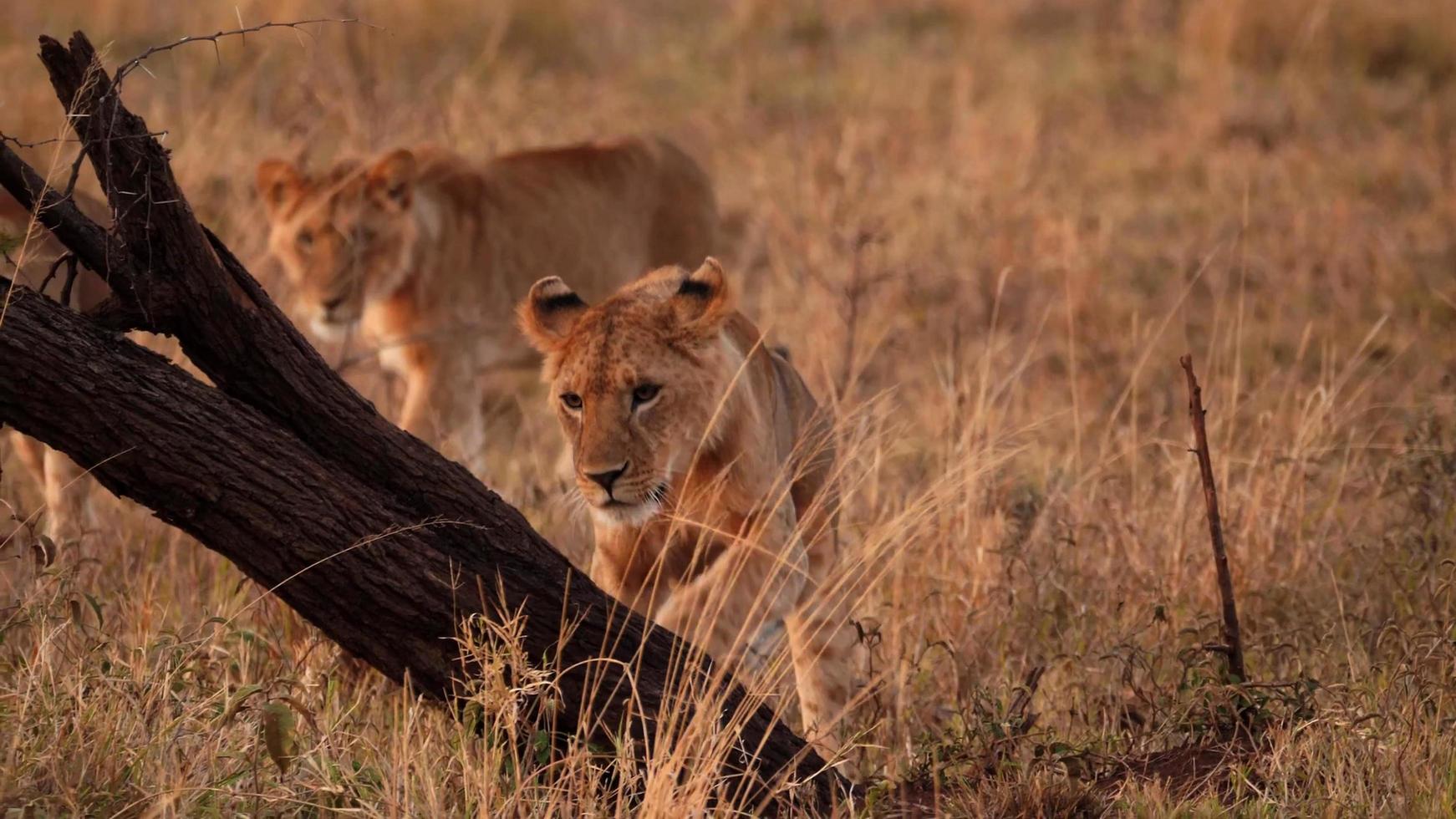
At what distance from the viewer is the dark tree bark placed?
295 centimetres

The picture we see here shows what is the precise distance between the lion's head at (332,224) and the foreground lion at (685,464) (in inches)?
99.9

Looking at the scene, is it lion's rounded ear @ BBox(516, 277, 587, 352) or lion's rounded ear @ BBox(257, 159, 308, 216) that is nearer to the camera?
lion's rounded ear @ BBox(516, 277, 587, 352)

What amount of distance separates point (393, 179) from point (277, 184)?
41cm

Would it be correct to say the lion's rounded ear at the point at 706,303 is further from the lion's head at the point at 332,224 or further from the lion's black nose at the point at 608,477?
the lion's head at the point at 332,224

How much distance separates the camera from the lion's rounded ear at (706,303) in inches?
155

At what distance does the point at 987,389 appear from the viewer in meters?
6.61

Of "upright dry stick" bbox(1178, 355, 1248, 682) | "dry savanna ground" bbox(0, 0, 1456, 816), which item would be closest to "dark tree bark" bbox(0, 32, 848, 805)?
"dry savanna ground" bbox(0, 0, 1456, 816)

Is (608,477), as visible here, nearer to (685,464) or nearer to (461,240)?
(685,464)

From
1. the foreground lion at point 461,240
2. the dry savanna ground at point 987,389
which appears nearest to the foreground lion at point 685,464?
the dry savanna ground at point 987,389

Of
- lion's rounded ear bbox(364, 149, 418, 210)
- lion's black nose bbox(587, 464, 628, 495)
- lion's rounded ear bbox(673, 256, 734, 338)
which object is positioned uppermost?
lion's rounded ear bbox(364, 149, 418, 210)

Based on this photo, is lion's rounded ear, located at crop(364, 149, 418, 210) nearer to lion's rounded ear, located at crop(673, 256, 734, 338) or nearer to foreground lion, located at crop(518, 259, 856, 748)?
foreground lion, located at crop(518, 259, 856, 748)

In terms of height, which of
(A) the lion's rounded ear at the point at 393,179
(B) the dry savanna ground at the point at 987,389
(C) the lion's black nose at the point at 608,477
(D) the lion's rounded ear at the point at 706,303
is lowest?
(B) the dry savanna ground at the point at 987,389

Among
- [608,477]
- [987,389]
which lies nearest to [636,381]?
[608,477]

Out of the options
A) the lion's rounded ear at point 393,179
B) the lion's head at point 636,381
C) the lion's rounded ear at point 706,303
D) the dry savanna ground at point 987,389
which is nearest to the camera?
the dry savanna ground at point 987,389
